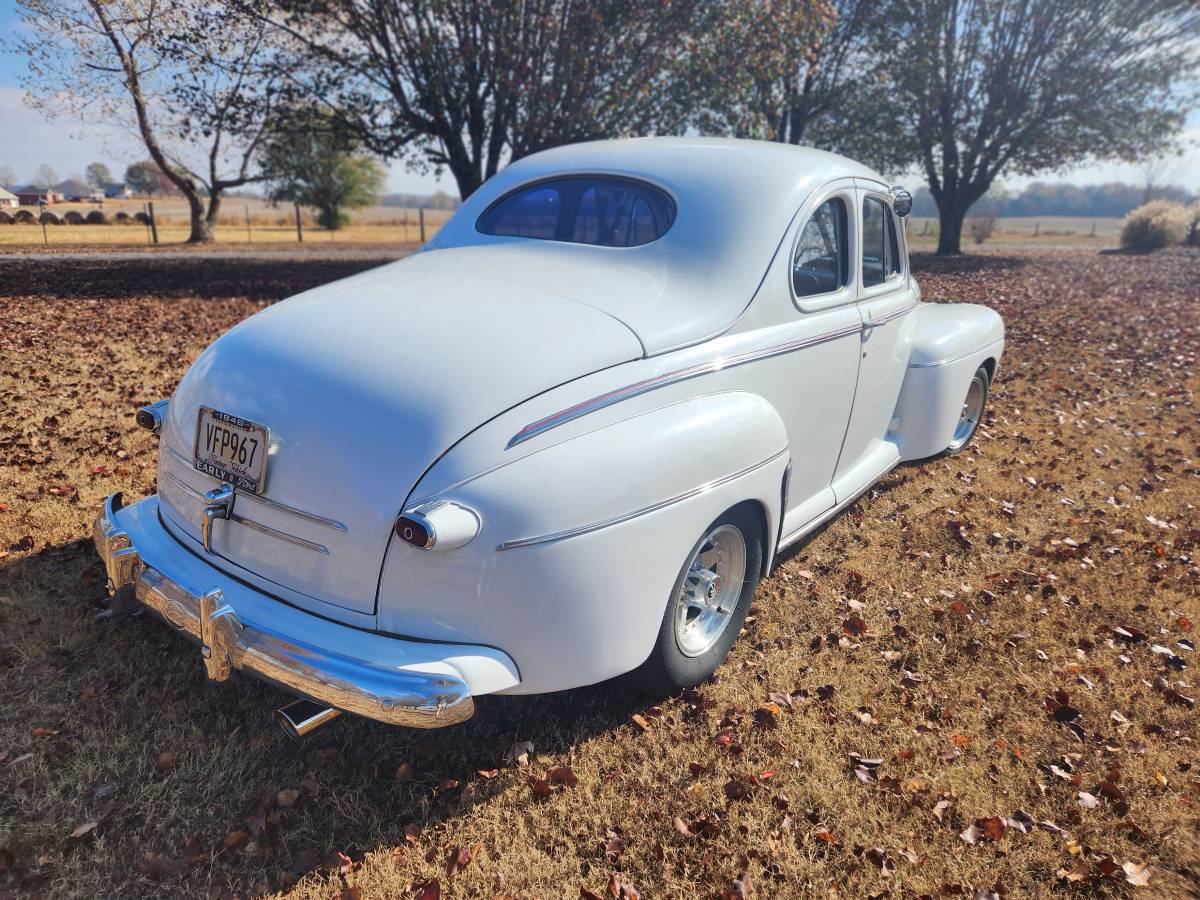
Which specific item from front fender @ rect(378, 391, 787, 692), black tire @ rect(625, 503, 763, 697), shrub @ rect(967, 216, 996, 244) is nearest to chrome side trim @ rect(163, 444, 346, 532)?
front fender @ rect(378, 391, 787, 692)

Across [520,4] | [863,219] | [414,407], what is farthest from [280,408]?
[520,4]

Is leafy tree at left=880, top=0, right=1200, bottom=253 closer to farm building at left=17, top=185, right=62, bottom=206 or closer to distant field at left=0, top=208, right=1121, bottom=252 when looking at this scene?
distant field at left=0, top=208, right=1121, bottom=252

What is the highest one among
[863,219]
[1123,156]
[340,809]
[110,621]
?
[1123,156]

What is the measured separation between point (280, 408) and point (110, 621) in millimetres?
1823

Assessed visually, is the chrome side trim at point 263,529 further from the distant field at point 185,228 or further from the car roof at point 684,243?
the distant field at point 185,228

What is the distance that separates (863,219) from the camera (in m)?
3.99

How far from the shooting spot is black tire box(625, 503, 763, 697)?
279cm

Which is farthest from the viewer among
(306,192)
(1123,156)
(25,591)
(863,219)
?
(306,192)

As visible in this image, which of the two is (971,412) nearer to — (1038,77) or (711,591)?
(711,591)

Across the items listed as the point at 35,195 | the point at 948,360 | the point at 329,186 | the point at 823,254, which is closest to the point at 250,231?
the point at 329,186

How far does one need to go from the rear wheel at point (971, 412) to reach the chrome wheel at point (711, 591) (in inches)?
134

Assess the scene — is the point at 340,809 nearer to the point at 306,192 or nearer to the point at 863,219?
the point at 863,219

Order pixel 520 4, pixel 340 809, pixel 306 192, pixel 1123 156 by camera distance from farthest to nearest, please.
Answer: pixel 306 192
pixel 1123 156
pixel 520 4
pixel 340 809

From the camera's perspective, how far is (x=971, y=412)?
6117mm
